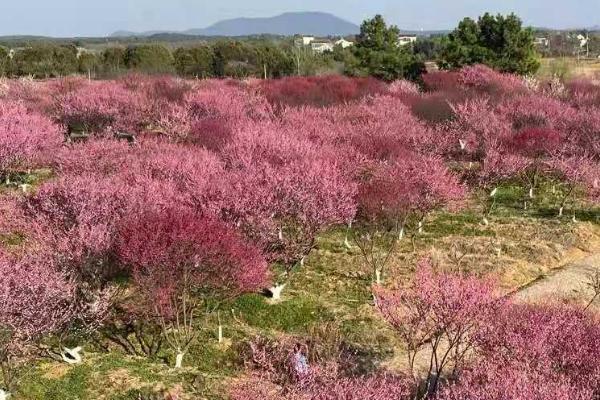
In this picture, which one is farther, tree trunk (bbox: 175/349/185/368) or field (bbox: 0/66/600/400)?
tree trunk (bbox: 175/349/185/368)

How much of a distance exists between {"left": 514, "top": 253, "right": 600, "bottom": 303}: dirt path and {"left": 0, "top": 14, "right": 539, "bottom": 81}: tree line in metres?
35.9

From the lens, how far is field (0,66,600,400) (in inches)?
527

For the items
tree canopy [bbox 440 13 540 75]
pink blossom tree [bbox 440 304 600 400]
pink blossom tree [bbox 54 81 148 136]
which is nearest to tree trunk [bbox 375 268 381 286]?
pink blossom tree [bbox 440 304 600 400]

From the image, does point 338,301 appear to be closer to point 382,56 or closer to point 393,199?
point 393,199

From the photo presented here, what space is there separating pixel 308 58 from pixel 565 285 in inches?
2474

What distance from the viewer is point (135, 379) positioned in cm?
1434

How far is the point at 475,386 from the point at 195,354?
811 cm

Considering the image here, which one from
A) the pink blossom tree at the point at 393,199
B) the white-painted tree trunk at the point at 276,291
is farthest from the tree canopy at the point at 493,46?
the white-painted tree trunk at the point at 276,291

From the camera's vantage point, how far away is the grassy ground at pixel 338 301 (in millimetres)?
14359

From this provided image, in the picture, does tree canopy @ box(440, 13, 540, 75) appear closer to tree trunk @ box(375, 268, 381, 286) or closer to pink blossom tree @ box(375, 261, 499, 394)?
tree trunk @ box(375, 268, 381, 286)

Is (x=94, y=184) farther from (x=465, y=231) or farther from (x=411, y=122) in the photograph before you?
(x=411, y=122)

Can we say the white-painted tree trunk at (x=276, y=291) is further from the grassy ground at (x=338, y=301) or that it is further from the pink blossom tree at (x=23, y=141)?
the pink blossom tree at (x=23, y=141)

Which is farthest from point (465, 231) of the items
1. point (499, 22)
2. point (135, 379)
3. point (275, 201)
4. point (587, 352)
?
point (499, 22)

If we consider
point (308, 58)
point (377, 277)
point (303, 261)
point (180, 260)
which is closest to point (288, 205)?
point (303, 261)
